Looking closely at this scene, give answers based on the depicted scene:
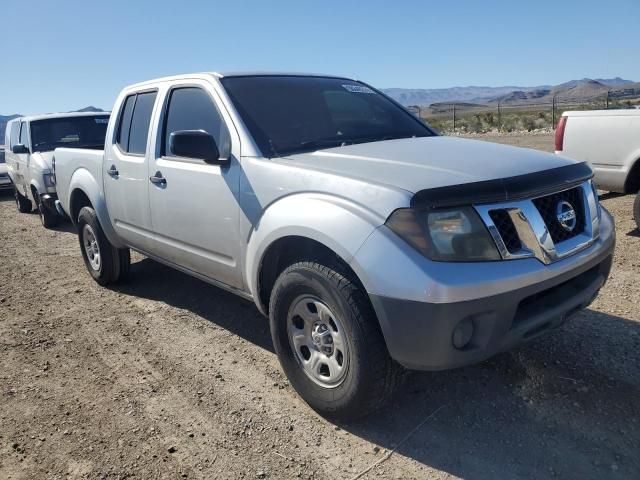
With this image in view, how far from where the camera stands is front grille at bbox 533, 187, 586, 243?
271 centimetres

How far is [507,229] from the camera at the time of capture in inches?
99.5

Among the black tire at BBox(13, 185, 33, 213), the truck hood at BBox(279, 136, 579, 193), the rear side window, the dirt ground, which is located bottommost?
the dirt ground

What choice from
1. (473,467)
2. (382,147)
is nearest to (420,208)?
(382,147)

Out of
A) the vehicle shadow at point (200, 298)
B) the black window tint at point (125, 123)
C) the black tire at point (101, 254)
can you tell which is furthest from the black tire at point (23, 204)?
the black window tint at point (125, 123)

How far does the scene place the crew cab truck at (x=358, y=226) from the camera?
2439 mm

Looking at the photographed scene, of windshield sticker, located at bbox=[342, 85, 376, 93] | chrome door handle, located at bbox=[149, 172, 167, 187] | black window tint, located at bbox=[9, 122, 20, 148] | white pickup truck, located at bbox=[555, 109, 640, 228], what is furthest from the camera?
black window tint, located at bbox=[9, 122, 20, 148]

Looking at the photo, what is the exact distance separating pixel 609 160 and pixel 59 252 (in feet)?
23.3

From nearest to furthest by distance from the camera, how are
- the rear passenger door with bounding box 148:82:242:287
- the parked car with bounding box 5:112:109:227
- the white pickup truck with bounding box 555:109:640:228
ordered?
the rear passenger door with bounding box 148:82:242:287, the white pickup truck with bounding box 555:109:640:228, the parked car with bounding box 5:112:109:227

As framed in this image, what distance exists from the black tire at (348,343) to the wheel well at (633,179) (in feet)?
15.6

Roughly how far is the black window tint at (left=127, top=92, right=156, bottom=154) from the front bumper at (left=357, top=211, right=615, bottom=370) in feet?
8.94

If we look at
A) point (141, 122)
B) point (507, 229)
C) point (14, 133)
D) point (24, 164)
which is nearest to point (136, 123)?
point (141, 122)

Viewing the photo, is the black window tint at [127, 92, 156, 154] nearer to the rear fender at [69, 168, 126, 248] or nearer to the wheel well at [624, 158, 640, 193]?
the rear fender at [69, 168, 126, 248]

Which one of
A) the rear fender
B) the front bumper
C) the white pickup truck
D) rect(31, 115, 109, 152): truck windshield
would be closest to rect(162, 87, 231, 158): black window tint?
the rear fender

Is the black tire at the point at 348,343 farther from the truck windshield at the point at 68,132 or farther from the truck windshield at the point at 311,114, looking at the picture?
the truck windshield at the point at 68,132
